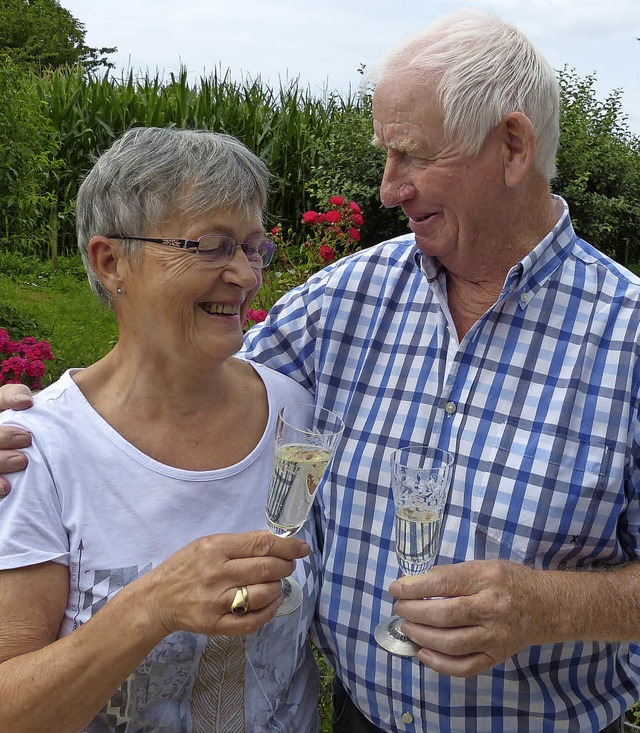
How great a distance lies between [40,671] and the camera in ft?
6.53

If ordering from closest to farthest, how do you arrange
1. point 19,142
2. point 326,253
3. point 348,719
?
point 348,719, point 326,253, point 19,142

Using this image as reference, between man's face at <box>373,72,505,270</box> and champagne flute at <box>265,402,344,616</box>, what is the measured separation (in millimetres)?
816

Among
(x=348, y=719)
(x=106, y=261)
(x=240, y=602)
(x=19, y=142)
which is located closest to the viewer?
(x=240, y=602)

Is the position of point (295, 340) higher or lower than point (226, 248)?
lower

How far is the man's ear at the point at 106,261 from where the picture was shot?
235 cm

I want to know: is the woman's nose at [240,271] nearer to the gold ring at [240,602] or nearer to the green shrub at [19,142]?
the gold ring at [240,602]

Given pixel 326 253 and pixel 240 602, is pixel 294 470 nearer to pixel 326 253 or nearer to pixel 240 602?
pixel 240 602

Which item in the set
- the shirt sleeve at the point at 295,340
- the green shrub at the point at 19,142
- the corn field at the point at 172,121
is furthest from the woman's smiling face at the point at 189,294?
the corn field at the point at 172,121

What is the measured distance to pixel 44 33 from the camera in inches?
1983

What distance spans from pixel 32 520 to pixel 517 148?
173 centimetres

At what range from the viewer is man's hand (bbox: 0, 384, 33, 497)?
7.02ft

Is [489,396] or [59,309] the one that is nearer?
[489,396]

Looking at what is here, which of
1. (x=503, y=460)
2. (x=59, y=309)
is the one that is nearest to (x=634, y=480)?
(x=503, y=460)

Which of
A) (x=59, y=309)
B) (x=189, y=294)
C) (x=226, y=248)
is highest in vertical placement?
(x=226, y=248)
